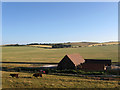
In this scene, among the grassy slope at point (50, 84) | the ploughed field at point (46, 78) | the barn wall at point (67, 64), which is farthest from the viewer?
the barn wall at point (67, 64)

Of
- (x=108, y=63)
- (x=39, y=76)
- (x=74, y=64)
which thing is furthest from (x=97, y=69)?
(x=39, y=76)

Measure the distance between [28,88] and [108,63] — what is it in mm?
39340

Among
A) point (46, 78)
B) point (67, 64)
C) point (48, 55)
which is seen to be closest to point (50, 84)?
point (46, 78)

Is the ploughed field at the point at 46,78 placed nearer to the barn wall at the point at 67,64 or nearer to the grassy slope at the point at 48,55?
the grassy slope at the point at 48,55

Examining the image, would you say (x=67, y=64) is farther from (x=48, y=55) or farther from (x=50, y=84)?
(x=48, y=55)

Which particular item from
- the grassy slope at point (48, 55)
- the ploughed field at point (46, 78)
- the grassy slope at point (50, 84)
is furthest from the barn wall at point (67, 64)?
the grassy slope at point (48, 55)

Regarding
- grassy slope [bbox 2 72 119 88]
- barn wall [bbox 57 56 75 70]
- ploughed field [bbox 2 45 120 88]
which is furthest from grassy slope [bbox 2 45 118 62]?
grassy slope [bbox 2 72 119 88]

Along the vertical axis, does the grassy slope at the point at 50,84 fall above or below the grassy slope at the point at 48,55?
above

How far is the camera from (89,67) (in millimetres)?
36906

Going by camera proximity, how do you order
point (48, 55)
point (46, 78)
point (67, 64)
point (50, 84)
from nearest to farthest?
point (50, 84) < point (46, 78) < point (67, 64) < point (48, 55)

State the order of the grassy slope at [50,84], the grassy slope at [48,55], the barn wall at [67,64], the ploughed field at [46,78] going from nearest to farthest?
the grassy slope at [50,84] → the ploughed field at [46,78] → the barn wall at [67,64] → the grassy slope at [48,55]

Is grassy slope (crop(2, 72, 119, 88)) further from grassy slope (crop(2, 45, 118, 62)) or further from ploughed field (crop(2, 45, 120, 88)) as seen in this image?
grassy slope (crop(2, 45, 118, 62))

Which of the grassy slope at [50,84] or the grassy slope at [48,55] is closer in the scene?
the grassy slope at [50,84]

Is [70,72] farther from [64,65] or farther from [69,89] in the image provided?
[69,89]
